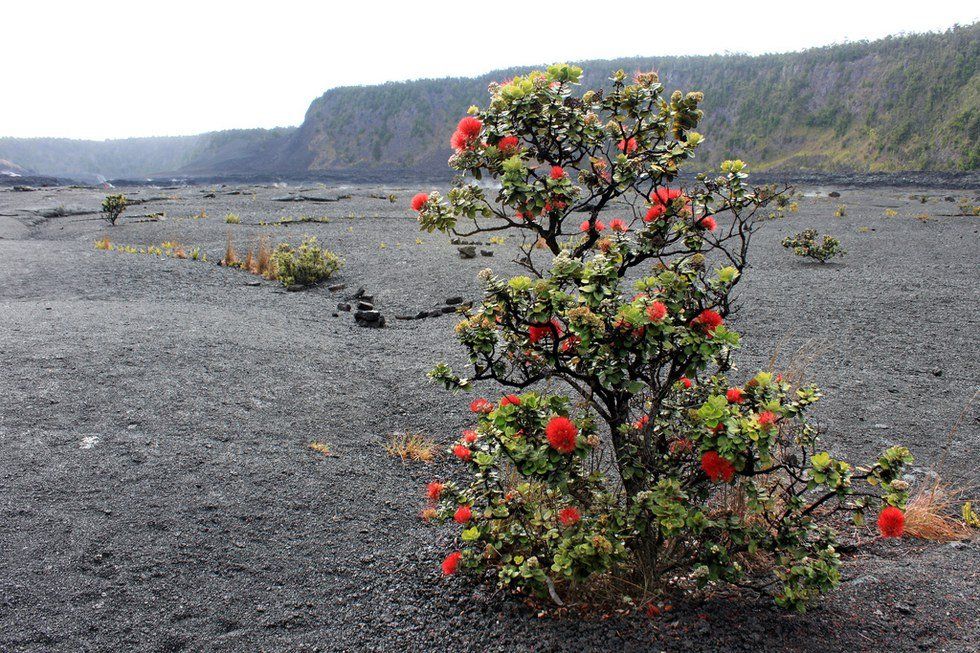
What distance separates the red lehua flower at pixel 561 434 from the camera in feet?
8.15

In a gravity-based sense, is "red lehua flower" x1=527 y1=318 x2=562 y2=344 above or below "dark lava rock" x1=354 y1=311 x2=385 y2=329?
above

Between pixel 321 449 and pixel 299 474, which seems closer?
pixel 299 474

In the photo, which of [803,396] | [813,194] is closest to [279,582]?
[803,396]

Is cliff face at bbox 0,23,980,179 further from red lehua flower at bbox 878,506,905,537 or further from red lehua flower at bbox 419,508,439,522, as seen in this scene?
red lehua flower at bbox 419,508,439,522

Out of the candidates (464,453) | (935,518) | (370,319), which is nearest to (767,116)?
(370,319)

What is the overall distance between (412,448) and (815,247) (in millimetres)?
12288

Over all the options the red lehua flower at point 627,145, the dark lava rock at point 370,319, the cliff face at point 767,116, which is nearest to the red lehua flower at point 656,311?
the red lehua flower at point 627,145

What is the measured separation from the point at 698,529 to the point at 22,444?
4519 mm

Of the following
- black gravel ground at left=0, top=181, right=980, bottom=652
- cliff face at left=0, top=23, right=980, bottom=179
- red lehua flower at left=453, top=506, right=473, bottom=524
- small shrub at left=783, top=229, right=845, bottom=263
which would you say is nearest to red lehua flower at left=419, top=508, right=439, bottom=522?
black gravel ground at left=0, top=181, right=980, bottom=652

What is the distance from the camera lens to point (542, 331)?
9.18 feet

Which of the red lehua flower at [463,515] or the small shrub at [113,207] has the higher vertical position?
the small shrub at [113,207]

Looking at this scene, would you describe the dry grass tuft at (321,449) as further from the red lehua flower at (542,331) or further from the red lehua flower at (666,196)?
the red lehua flower at (666,196)

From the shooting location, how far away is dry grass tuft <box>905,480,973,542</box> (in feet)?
11.8

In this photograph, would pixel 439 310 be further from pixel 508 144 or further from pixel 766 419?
pixel 766 419
